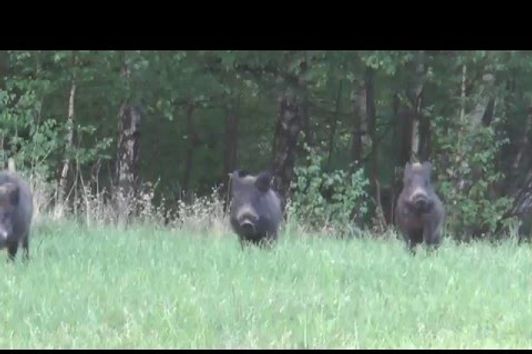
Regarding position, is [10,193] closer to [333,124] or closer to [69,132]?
[69,132]

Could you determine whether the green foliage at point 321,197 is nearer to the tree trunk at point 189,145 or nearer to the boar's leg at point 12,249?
the tree trunk at point 189,145

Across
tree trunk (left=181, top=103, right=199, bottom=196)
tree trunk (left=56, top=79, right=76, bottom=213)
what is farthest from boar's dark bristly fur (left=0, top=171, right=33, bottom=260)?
tree trunk (left=181, top=103, right=199, bottom=196)

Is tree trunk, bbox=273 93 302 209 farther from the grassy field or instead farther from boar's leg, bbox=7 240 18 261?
boar's leg, bbox=7 240 18 261

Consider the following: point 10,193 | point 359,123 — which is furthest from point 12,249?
point 359,123

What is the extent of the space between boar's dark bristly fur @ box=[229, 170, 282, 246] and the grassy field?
38cm

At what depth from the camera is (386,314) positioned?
8.70 m

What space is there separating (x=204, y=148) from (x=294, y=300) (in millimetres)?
22149

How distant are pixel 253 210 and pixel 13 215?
119 inches

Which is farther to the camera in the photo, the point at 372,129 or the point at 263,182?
the point at 372,129

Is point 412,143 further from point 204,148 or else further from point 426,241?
point 426,241

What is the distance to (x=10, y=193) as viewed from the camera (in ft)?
38.2

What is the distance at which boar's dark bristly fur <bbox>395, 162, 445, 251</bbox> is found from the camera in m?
13.2

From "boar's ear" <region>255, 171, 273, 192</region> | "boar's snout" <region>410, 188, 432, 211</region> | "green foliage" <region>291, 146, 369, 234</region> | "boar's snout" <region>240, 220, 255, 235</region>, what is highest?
"boar's ear" <region>255, 171, 273, 192</region>

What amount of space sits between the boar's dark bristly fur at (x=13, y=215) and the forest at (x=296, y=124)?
699cm
